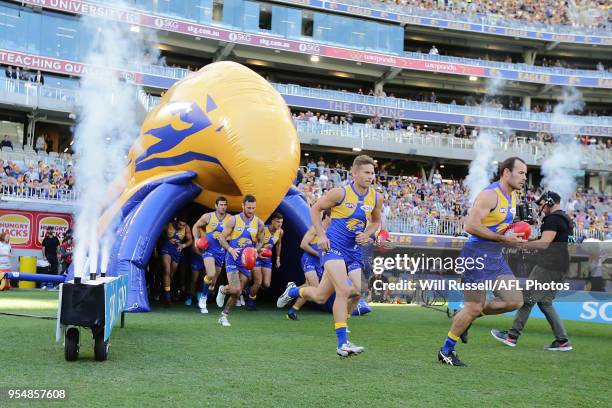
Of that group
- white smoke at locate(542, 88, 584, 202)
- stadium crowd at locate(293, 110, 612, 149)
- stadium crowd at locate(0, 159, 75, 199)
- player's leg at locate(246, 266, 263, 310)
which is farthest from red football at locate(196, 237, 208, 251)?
white smoke at locate(542, 88, 584, 202)

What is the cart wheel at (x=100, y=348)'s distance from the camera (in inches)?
227

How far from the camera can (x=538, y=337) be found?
9.48m

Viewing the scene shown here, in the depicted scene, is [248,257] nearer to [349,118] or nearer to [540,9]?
[349,118]

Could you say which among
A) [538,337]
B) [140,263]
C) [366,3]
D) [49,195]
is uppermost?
[366,3]

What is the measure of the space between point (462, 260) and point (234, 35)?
102ft

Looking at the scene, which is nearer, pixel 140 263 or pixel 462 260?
pixel 462 260

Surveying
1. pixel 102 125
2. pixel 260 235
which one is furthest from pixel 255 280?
pixel 102 125

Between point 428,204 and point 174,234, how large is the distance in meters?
17.5

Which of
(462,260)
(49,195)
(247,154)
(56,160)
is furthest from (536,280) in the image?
(56,160)

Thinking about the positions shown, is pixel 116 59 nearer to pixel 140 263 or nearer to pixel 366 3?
pixel 366 3

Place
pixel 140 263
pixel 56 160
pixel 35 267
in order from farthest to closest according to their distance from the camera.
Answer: pixel 56 160, pixel 35 267, pixel 140 263

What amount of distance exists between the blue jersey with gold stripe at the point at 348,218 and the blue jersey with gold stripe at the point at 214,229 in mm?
4290

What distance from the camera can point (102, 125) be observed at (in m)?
16.4

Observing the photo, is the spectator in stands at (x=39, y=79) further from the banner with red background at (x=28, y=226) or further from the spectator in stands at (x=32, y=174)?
the banner with red background at (x=28, y=226)
